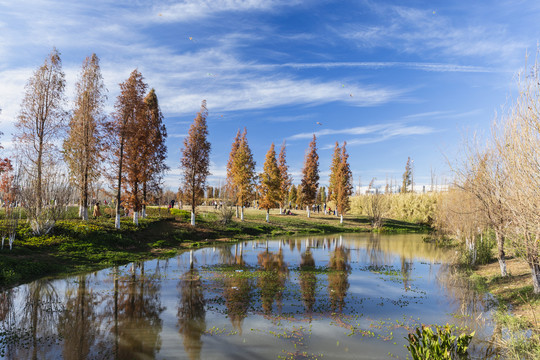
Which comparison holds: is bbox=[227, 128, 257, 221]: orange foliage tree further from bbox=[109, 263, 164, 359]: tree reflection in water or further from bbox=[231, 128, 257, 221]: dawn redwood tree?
bbox=[109, 263, 164, 359]: tree reflection in water

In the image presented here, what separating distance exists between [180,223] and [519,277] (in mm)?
28315

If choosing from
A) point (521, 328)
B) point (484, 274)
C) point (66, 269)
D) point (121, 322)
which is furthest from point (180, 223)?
point (521, 328)

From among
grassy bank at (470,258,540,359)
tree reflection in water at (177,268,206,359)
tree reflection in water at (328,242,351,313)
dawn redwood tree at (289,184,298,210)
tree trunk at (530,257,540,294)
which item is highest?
dawn redwood tree at (289,184,298,210)

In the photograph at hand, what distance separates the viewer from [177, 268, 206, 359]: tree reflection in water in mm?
8305

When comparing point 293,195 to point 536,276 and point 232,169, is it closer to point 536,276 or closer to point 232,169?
point 232,169

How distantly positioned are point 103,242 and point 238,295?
13511mm

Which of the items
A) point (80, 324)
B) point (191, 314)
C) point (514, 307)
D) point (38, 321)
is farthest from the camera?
point (514, 307)

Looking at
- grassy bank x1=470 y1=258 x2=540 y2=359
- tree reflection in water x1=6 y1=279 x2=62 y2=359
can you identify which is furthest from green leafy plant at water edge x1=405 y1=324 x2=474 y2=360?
tree reflection in water x1=6 y1=279 x2=62 y2=359

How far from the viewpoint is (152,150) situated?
29.7 m

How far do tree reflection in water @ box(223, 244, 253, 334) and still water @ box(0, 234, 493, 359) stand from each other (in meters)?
0.04

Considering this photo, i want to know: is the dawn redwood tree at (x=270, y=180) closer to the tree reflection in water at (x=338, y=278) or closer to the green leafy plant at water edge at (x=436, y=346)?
the tree reflection in water at (x=338, y=278)

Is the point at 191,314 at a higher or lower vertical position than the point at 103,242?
lower

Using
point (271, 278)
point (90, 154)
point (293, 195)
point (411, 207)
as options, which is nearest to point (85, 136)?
point (90, 154)

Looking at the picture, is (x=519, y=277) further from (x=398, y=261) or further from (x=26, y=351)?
(x=26, y=351)
